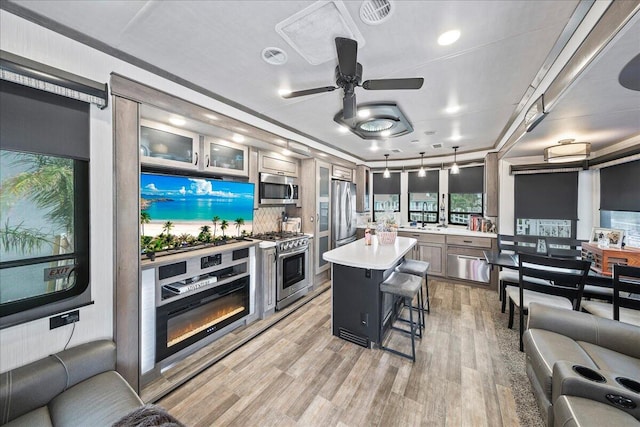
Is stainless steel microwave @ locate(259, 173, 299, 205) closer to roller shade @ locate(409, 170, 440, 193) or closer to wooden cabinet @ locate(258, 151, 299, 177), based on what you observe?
Answer: wooden cabinet @ locate(258, 151, 299, 177)

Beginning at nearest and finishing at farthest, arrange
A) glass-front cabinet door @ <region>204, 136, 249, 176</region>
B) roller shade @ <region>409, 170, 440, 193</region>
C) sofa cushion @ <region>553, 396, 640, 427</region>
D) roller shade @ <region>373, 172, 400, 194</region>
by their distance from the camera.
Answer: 1. sofa cushion @ <region>553, 396, 640, 427</region>
2. glass-front cabinet door @ <region>204, 136, 249, 176</region>
3. roller shade @ <region>409, 170, 440, 193</region>
4. roller shade @ <region>373, 172, 400, 194</region>

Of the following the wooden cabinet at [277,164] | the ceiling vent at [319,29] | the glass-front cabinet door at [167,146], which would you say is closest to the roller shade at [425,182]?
the wooden cabinet at [277,164]

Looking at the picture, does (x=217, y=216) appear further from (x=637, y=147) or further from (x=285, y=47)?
(x=637, y=147)

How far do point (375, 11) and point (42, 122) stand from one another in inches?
84.6

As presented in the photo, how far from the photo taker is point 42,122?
145 centimetres

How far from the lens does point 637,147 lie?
2.48 meters

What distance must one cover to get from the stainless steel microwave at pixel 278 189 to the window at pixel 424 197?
3221mm

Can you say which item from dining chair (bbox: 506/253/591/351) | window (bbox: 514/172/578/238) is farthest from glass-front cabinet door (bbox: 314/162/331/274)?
window (bbox: 514/172/578/238)

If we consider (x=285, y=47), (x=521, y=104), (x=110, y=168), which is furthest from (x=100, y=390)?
(x=521, y=104)

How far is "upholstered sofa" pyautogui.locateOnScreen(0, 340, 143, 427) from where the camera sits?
1176mm

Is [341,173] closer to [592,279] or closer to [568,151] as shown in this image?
[568,151]

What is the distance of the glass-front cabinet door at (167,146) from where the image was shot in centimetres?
216

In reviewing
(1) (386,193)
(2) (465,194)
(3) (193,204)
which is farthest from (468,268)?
(3) (193,204)

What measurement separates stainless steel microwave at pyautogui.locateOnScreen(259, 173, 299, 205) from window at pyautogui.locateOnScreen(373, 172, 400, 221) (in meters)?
2.85
